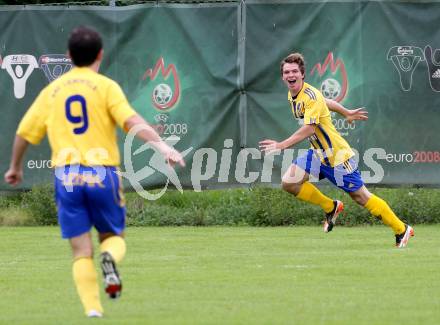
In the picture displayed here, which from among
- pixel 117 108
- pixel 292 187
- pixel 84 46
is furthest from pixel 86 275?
pixel 292 187

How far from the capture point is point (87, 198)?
7.42 meters

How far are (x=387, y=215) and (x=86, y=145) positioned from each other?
5864mm

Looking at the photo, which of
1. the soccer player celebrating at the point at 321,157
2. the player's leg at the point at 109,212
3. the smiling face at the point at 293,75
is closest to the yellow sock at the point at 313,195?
the soccer player celebrating at the point at 321,157

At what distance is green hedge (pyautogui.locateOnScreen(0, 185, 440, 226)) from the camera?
1557 centimetres

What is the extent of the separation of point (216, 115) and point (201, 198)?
1.26 meters

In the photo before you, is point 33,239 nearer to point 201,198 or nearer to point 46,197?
point 46,197

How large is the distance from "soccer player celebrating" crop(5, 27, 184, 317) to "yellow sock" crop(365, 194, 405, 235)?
216 inches

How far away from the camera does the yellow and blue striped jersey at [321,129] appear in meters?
12.7

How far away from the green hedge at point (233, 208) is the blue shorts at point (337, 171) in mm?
2390

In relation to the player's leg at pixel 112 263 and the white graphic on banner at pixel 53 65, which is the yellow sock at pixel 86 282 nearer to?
the player's leg at pixel 112 263

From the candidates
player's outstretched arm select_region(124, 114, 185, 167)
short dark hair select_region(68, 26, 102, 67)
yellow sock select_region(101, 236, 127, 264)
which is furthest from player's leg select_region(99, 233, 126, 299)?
short dark hair select_region(68, 26, 102, 67)

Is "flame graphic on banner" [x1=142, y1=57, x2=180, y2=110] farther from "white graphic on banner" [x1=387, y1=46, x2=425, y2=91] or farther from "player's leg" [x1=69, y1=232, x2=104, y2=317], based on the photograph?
"player's leg" [x1=69, y1=232, x2=104, y2=317]

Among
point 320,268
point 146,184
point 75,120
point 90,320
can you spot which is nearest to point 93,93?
point 75,120

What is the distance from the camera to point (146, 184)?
15641mm
